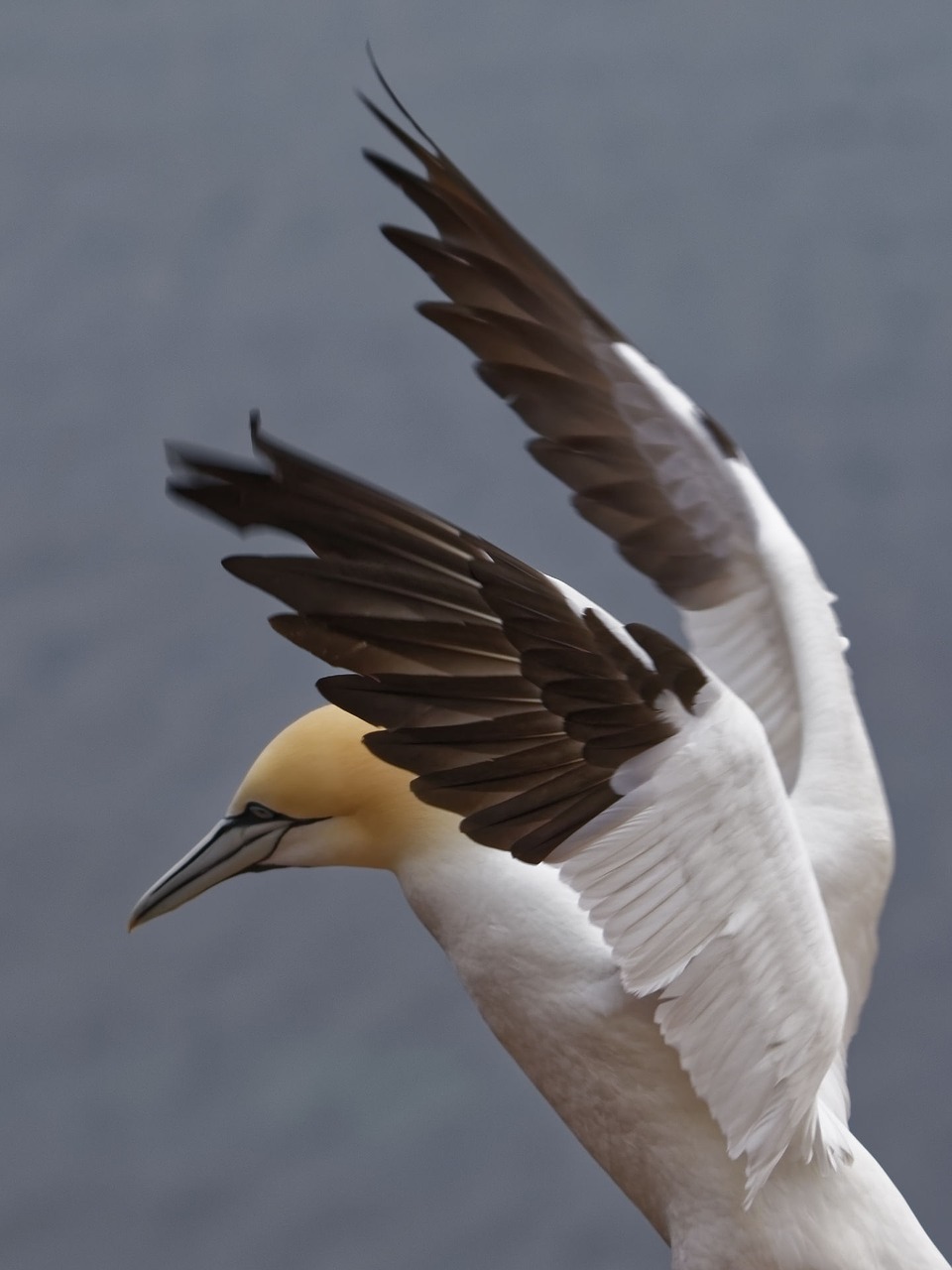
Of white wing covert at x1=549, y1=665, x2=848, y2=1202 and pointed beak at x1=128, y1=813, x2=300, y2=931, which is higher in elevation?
pointed beak at x1=128, y1=813, x2=300, y2=931

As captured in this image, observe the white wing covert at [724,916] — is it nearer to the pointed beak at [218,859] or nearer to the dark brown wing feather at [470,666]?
the dark brown wing feather at [470,666]

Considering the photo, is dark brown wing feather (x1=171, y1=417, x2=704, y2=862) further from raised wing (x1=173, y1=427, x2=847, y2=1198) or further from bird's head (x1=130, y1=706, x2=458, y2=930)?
bird's head (x1=130, y1=706, x2=458, y2=930)

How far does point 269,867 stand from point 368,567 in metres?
0.89

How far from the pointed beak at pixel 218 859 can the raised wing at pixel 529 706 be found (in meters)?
0.73

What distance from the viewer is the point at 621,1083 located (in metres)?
2.72

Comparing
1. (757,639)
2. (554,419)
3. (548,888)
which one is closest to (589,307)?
(554,419)

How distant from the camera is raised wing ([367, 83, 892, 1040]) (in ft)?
10.2

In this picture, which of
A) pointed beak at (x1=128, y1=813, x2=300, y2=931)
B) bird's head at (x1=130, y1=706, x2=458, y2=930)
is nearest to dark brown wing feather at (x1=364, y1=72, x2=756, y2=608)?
bird's head at (x1=130, y1=706, x2=458, y2=930)

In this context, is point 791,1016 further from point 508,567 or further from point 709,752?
point 508,567

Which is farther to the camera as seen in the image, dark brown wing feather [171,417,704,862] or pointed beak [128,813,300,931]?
pointed beak [128,813,300,931]

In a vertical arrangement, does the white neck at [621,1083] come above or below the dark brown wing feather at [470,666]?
below

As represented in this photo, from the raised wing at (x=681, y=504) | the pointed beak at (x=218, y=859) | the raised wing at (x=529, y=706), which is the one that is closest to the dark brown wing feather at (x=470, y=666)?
the raised wing at (x=529, y=706)

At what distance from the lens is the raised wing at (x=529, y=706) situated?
2.14 m

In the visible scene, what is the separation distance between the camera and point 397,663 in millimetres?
2172
